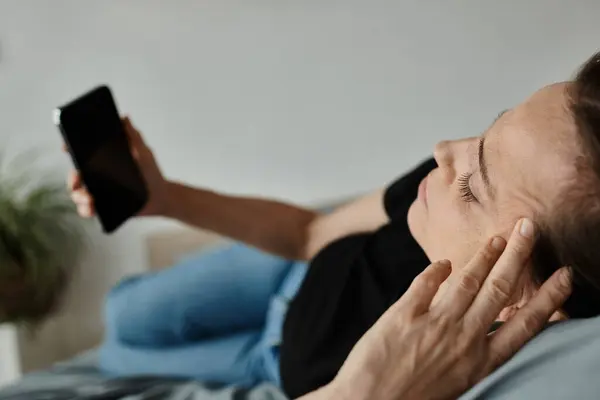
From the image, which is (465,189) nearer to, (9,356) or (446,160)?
(446,160)

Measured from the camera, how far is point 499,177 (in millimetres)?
718

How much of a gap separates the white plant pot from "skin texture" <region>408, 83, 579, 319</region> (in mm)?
1282

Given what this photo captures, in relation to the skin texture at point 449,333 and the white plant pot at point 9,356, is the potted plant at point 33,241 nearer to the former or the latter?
the white plant pot at point 9,356

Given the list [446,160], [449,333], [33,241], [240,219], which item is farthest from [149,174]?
[33,241]

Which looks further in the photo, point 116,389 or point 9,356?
point 9,356

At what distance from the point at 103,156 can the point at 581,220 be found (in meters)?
0.71

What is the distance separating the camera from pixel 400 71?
166cm

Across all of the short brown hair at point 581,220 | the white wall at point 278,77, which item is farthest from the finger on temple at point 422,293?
the white wall at point 278,77

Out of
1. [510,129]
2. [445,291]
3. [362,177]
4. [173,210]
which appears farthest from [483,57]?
[445,291]

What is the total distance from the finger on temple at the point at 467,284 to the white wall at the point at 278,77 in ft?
3.12

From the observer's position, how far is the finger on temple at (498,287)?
0.66 metres

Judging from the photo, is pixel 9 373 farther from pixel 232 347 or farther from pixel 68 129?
pixel 68 129

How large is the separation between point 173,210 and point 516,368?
0.73 m

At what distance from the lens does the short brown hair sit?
0.64 meters
